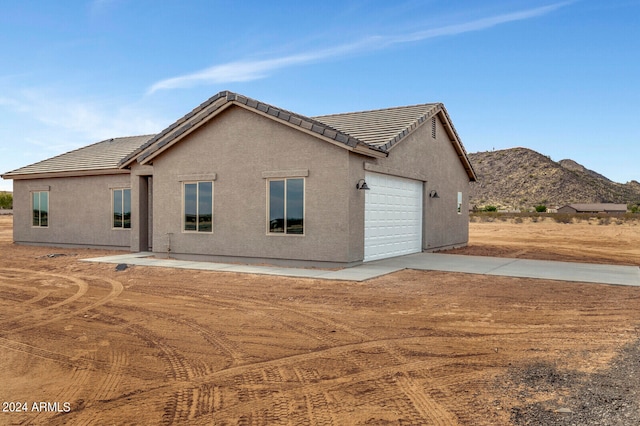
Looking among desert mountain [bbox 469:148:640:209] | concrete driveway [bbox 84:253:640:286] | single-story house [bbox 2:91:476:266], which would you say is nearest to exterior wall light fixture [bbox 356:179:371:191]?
single-story house [bbox 2:91:476:266]

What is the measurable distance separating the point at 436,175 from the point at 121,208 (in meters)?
12.6

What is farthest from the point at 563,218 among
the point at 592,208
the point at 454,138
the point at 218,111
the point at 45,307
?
the point at 45,307

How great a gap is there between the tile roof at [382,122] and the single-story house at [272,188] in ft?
0.22

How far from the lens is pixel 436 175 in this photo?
19250mm

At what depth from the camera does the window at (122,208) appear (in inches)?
760

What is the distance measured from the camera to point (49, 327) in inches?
282

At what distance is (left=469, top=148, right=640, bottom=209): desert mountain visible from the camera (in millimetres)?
73625

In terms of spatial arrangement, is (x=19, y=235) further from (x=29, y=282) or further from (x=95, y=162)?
(x=29, y=282)

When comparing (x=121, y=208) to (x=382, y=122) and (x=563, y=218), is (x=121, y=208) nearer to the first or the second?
(x=382, y=122)

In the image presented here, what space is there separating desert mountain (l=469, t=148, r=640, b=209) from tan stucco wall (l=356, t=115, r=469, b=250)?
178 ft

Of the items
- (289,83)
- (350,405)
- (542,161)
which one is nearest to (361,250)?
(350,405)

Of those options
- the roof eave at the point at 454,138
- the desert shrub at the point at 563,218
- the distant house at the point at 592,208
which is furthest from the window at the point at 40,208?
the distant house at the point at 592,208

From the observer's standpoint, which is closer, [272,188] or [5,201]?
[272,188]

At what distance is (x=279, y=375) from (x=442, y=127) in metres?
16.7
